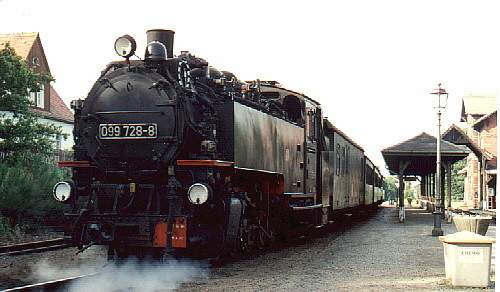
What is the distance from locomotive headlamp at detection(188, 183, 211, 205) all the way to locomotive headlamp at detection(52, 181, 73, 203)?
1.91m

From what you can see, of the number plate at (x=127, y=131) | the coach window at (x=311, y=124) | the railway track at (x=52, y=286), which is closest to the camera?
the railway track at (x=52, y=286)

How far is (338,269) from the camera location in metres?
10.3

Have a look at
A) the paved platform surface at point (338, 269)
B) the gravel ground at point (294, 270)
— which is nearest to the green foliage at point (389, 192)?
the paved platform surface at point (338, 269)

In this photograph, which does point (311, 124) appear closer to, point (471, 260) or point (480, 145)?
point (471, 260)

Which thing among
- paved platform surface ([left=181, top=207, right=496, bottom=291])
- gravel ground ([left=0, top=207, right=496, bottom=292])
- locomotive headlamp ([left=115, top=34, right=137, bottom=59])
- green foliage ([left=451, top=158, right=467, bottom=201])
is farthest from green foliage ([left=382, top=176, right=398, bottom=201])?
locomotive headlamp ([left=115, top=34, right=137, bottom=59])

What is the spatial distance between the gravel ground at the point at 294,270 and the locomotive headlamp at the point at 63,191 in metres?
1.08

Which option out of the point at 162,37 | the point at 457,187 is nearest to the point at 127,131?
the point at 162,37

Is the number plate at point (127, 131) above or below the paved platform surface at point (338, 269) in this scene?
above

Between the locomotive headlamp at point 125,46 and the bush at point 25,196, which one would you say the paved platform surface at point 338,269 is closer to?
the locomotive headlamp at point 125,46

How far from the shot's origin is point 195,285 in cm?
849

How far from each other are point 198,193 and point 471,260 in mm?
3653

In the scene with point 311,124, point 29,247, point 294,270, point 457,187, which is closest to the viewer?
point 294,270

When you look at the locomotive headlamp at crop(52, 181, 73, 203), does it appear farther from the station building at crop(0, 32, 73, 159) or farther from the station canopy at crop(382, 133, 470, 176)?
the station building at crop(0, 32, 73, 159)

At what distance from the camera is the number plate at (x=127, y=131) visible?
31.2 feet
